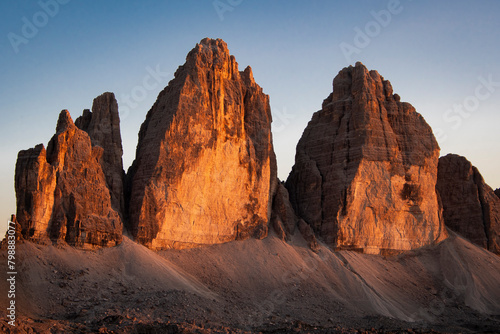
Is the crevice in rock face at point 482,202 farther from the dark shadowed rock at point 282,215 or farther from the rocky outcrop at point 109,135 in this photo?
the rocky outcrop at point 109,135

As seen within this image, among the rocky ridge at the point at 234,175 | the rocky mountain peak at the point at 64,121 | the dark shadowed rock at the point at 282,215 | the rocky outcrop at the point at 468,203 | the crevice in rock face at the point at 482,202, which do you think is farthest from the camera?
the crevice in rock face at the point at 482,202

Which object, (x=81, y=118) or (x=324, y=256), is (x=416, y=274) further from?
(x=81, y=118)

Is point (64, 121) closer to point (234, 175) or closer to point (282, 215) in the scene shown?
point (234, 175)

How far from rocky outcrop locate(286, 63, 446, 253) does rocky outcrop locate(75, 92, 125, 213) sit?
1748 cm

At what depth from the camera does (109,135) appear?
138ft

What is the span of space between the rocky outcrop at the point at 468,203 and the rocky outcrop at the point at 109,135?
3281 centimetres

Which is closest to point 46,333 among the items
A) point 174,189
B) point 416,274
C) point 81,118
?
point 174,189

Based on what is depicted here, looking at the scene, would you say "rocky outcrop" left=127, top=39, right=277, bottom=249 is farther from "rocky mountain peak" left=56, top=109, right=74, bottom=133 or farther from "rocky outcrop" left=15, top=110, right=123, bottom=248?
"rocky mountain peak" left=56, top=109, right=74, bottom=133

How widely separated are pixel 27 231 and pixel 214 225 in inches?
557

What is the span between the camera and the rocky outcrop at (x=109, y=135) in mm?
40781

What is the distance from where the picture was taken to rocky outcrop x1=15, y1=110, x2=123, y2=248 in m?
34.1

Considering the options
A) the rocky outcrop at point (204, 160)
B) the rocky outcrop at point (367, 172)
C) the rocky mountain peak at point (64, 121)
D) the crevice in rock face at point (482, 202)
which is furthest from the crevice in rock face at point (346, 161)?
the rocky mountain peak at point (64, 121)

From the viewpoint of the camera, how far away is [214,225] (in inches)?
1716

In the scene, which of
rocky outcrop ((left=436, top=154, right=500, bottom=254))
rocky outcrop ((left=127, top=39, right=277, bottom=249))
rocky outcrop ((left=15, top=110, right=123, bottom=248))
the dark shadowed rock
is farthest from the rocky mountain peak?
rocky outcrop ((left=436, top=154, right=500, bottom=254))
